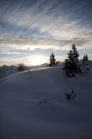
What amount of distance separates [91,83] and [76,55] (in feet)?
17.5

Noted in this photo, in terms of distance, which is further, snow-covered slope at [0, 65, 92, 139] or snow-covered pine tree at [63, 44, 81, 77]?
snow-covered pine tree at [63, 44, 81, 77]

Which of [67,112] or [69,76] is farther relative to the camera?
[69,76]

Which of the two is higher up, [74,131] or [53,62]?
[53,62]

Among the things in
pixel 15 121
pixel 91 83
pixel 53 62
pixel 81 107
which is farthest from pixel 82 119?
pixel 53 62

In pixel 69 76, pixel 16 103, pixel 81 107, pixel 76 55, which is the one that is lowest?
pixel 81 107

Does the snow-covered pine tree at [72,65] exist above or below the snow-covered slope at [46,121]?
above

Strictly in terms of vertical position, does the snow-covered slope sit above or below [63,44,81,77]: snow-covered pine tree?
below

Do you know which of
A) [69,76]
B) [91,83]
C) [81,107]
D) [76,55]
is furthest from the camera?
[76,55]

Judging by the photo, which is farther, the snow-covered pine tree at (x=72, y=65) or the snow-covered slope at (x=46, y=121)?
the snow-covered pine tree at (x=72, y=65)

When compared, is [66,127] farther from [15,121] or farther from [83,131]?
[15,121]

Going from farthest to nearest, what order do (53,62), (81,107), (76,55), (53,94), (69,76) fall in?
1. (53,62)
2. (76,55)
3. (69,76)
4. (53,94)
5. (81,107)

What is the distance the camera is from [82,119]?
514 cm

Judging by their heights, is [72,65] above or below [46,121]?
above

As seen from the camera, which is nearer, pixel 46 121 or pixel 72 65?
pixel 46 121
